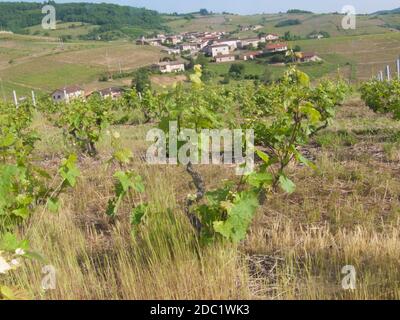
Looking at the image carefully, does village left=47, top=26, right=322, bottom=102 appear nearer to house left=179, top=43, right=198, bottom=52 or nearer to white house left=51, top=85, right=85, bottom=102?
house left=179, top=43, right=198, bottom=52

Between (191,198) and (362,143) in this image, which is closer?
(191,198)

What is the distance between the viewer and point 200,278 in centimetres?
241

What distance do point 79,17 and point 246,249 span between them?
9122cm

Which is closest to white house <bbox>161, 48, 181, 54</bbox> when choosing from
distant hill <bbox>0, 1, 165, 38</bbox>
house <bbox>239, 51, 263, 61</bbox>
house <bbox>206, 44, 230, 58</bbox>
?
house <bbox>206, 44, 230, 58</bbox>

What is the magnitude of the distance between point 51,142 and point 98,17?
89.2 meters

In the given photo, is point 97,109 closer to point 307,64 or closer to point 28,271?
point 28,271

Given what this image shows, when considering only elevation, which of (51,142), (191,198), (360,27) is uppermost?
(360,27)

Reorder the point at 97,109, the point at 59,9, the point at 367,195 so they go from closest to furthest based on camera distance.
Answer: the point at 367,195
the point at 97,109
the point at 59,9

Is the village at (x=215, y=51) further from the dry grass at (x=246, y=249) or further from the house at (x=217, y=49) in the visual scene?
the dry grass at (x=246, y=249)

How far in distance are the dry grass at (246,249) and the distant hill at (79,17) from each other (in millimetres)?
71412

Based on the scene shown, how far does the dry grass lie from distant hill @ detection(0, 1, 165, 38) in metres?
71.4

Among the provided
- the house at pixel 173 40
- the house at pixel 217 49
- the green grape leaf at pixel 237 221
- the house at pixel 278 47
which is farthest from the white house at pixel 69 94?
the house at pixel 173 40

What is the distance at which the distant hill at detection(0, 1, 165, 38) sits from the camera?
259 ft
